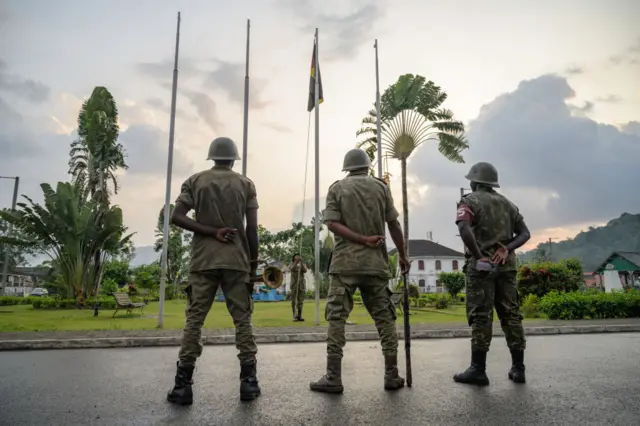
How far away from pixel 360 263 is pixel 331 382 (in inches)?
42.0

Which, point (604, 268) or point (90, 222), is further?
point (604, 268)

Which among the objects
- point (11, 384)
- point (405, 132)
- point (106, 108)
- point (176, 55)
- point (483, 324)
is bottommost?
point (11, 384)

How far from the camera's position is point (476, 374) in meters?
4.23

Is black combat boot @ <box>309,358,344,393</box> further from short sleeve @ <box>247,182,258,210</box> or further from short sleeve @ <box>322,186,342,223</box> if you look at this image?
short sleeve @ <box>247,182,258,210</box>

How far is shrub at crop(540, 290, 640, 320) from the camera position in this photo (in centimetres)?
1320

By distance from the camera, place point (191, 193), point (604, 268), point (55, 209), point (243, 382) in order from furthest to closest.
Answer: point (604, 268)
point (55, 209)
point (191, 193)
point (243, 382)

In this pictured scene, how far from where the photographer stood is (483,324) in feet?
14.4

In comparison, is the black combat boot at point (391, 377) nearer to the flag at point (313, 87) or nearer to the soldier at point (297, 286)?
the soldier at point (297, 286)

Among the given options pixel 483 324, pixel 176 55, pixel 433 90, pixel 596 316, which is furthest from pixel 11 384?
pixel 433 90

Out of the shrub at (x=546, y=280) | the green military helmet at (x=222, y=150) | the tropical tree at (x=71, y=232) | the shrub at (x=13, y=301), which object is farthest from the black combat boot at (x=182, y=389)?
the shrub at (x=13, y=301)

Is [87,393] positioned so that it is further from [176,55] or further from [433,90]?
[433,90]

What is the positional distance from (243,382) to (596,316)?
43.1 ft

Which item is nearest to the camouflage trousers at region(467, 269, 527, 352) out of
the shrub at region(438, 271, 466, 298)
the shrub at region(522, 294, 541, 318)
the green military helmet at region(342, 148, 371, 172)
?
the green military helmet at region(342, 148, 371, 172)

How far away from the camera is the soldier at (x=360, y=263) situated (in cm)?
409
